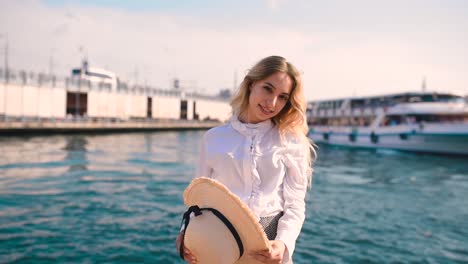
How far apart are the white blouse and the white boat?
91.8 feet

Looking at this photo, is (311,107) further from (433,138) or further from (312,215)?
(312,215)

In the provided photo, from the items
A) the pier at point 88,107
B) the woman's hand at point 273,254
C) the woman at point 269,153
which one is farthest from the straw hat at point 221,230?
the pier at point 88,107

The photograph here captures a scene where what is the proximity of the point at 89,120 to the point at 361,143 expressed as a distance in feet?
92.3

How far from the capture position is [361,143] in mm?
34594

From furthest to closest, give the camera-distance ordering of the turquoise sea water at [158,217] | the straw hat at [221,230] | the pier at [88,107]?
the pier at [88,107]
the turquoise sea water at [158,217]
the straw hat at [221,230]

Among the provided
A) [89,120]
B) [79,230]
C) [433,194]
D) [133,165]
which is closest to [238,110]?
[79,230]

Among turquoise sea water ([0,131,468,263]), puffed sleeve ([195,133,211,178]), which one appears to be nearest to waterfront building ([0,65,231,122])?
turquoise sea water ([0,131,468,263])

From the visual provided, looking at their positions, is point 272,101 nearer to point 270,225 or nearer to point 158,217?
point 270,225

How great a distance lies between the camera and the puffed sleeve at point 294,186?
78.7 inches

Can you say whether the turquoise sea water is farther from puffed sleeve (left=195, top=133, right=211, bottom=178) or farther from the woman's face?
the woman's face

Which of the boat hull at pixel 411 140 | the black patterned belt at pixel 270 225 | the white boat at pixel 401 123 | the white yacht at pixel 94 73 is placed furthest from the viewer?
the white yacht at pixel 94 73

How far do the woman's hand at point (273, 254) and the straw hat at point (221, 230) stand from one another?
3 cm

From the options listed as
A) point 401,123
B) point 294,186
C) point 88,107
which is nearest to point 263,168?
point 294,186

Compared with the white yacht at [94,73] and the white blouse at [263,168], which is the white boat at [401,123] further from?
the white yacht at [94,73]
